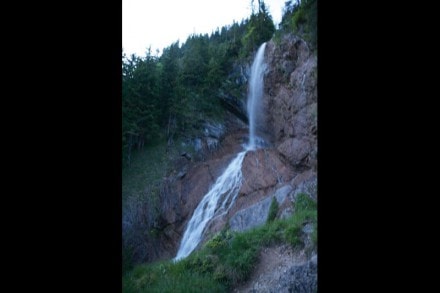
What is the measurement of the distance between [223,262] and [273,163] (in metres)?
4.26

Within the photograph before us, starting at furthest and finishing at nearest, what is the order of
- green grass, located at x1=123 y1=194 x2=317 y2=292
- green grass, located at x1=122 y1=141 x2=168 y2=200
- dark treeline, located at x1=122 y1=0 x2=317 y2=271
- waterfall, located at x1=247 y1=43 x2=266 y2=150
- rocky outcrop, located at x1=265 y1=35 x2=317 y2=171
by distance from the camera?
waterfall, located at x1=247 y1=43 x2=266 y2=150, green grass, located at x1=122 y1=141 x2=168 y2=200, dark treeline, located at x1=122 y1=0 x2=317 y2=271, rocky outcrop, located at x1=265 y1=35 x2=317 y2=171, green grass, located at x1=123 y1=194 x2=317 y2=292

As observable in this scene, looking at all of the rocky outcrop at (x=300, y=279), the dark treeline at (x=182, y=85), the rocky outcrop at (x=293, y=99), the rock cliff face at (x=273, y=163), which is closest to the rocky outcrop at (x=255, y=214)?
the rock cliff face at (x=273, y=163)

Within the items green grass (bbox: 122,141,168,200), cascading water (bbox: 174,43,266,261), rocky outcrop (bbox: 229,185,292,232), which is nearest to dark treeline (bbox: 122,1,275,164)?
green grass (bbox: 122,141,168,200)

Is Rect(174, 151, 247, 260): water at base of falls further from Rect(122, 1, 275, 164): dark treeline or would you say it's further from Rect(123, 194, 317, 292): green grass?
Rect(122, 1, 275, 164): dark treeline

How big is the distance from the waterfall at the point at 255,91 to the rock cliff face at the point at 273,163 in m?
0.43

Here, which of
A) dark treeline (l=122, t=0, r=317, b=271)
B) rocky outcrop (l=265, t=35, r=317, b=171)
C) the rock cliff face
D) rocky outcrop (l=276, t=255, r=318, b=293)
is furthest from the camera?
dark treeline (l=122, t=0, r=317, b=271)

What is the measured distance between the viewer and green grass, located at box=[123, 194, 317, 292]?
6.60 meters

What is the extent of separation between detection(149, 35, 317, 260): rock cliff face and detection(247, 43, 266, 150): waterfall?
1.41ft

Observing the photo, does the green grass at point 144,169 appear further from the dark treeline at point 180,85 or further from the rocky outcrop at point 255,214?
the rocky outcrop at point 255,214

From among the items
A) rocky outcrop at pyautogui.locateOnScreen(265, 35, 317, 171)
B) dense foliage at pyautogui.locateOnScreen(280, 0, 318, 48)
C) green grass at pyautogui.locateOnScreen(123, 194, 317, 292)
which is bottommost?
green grass at pyautogui.locateOnScreen(123, 194, 317, 292)

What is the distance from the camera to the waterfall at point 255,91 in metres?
12.4
